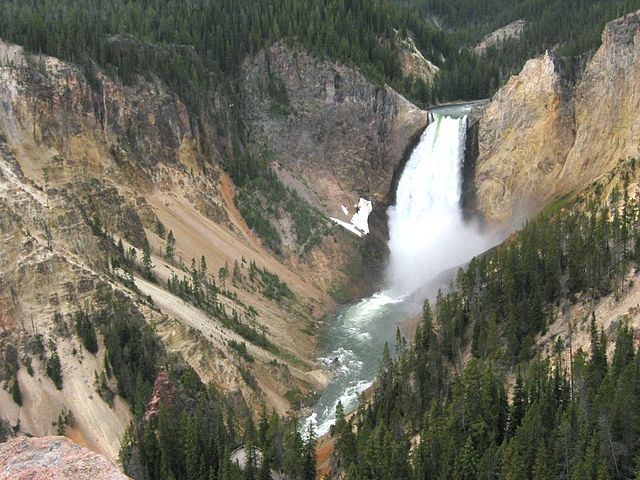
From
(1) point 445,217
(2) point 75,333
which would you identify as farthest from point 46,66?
(1) point 445,217

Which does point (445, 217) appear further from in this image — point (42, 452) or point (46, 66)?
point (42, 452)

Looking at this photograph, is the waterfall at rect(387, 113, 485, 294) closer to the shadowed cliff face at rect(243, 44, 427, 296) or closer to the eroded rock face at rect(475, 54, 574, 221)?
the shadowed cliff face at rect(243, 44, 427, 296)

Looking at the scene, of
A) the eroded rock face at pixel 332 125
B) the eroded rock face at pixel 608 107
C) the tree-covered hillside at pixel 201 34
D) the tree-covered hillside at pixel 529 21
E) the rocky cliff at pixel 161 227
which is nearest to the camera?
the rocky cliff at pixel 161 227

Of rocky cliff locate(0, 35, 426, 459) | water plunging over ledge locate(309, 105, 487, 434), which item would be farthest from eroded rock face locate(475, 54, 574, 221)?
rocky cliff locate(0, 35, 426, 459)

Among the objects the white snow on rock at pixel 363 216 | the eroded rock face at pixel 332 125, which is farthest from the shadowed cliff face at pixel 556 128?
the white snow on rock at pixel 363 216

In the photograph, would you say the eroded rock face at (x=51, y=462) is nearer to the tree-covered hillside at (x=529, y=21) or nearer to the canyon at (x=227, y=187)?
the canyon at (x=227, y=187)

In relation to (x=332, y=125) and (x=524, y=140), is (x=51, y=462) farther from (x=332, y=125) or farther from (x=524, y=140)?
(x=332, y=125)

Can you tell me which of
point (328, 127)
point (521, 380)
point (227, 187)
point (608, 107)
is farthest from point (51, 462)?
point (328, 127)
